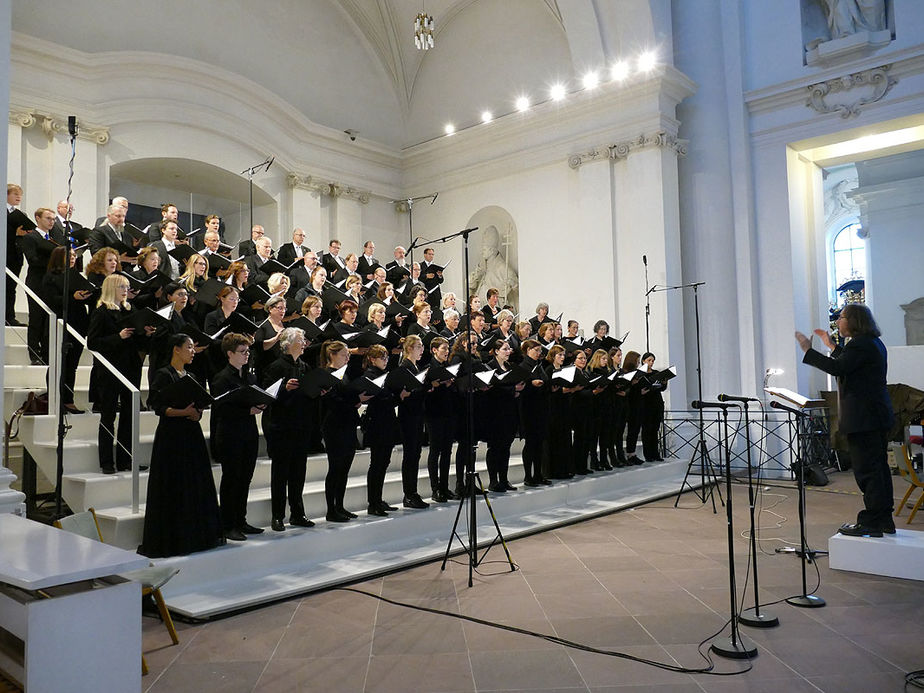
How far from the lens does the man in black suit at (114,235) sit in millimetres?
7531

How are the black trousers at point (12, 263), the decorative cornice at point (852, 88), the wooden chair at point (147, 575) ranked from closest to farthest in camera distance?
the wooden chair at point (147, 575) → the black trousers at point (12, 263) → the decorative cornice at point (852, 88)

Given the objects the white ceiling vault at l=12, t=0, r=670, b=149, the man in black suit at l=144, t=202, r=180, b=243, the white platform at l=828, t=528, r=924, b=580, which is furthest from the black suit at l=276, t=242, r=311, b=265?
the white platform at l=828, t=528, r=924, b=580

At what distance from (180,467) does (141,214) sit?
956cm

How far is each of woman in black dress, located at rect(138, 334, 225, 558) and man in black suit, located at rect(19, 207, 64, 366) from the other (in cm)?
263

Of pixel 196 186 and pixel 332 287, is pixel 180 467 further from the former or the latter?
pixel 196 186

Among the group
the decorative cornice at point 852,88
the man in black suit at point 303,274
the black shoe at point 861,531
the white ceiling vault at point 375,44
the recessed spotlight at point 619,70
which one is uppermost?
the white ceiling vault at point 375,44

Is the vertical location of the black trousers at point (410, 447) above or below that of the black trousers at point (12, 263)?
below

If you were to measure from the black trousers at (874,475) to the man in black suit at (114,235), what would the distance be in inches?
264

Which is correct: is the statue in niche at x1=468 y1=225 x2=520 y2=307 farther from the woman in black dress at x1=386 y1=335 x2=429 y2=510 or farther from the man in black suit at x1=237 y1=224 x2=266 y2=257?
the woman in black dress at x1=386 y1=335 x2=429 y2=510

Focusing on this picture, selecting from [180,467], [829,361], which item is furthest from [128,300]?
[829,361]

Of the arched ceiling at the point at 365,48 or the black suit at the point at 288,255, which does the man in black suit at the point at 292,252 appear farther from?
the arched ceiling at the point at 365,48

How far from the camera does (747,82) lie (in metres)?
12.4

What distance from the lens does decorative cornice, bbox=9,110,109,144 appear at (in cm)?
1022

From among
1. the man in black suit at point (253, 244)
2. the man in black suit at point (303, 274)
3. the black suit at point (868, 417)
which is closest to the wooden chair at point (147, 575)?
the black suit at point (868, 417)
